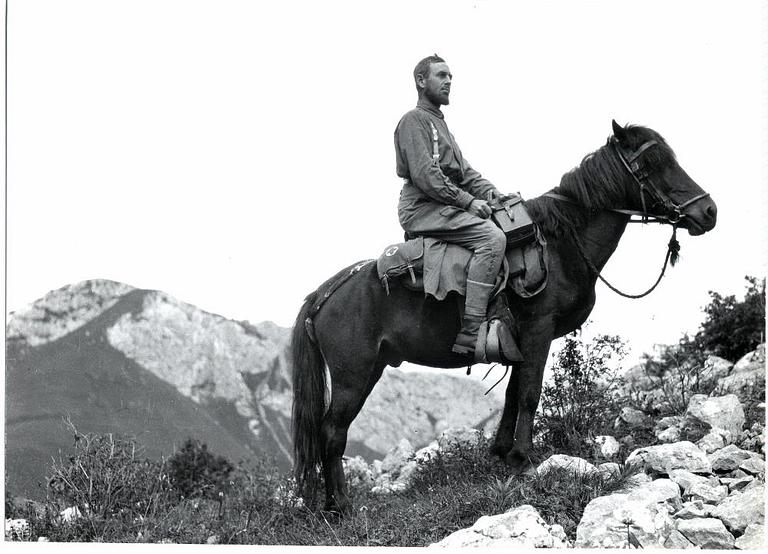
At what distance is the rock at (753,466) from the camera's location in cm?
574

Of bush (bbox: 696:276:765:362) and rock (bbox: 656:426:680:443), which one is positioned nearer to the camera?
rock (bbox: 656:426:680:443)

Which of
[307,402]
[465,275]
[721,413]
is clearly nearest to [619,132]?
[465,275]

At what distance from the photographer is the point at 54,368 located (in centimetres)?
902

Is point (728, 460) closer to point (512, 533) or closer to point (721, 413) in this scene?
point (721, 413)

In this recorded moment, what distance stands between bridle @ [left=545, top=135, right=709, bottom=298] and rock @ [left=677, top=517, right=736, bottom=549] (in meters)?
1.80

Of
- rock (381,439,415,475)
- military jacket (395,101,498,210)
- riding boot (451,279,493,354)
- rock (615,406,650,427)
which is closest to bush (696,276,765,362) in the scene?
rock (615,406,650,427)

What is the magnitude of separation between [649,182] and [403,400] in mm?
9108

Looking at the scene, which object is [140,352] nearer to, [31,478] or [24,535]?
[31,478]

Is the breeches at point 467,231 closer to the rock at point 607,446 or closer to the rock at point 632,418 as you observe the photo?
the rock at point 607,446

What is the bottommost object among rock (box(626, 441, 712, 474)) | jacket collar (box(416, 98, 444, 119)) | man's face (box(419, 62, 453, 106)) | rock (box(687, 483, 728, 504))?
rock (box(687, 483, 728, 504))

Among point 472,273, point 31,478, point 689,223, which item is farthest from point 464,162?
point 31,478

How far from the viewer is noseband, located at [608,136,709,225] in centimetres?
604

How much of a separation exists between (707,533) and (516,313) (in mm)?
2081

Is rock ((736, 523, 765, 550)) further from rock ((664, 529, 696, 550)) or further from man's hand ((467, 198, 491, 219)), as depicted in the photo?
man's hand ((467, 198, 491, 219))
